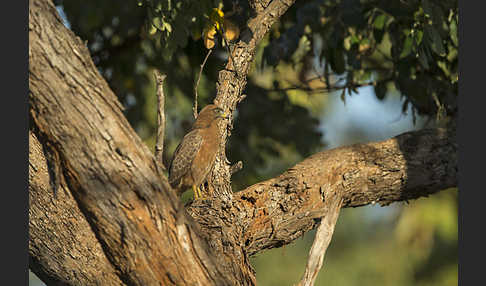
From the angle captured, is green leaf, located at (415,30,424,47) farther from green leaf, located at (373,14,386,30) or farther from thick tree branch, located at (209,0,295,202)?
thick tree branch, located at (209,0,295,202)

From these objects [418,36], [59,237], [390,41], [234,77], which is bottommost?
[59,237]

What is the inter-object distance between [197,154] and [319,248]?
1.18 metres

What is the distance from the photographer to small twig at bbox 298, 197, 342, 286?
3.71 m

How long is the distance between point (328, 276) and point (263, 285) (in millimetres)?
2005

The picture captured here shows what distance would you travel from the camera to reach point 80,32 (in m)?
5.88

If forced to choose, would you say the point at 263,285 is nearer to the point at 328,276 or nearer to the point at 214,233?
the point at 328,276

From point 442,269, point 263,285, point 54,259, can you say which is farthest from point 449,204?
point 54,259

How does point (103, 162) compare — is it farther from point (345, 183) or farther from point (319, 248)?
point (345, 183)

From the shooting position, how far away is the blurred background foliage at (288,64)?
4.68m

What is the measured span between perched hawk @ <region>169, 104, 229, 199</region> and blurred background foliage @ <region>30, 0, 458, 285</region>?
543mm

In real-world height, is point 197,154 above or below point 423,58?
below

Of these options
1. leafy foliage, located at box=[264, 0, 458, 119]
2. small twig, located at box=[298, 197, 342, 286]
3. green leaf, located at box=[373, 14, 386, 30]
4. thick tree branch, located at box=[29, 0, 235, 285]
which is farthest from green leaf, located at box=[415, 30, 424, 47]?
thick tree branch, located at box=[29, 0, 235, 285]

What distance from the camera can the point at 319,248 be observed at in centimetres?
381

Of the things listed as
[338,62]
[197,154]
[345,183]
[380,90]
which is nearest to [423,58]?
[338,62]
